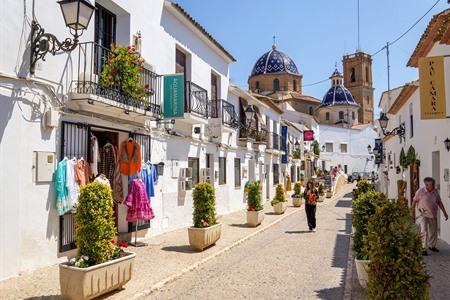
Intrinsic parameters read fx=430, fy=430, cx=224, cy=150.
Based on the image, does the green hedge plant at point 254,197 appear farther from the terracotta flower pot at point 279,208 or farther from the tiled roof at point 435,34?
the tiled roof at point 435,34

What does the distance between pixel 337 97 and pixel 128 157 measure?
63230mm

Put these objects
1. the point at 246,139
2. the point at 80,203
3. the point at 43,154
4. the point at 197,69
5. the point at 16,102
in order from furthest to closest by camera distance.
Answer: the point at 246,139 < the point at 197,69 < the point at 43,154 < the point at 16,102 < the point at 80,203

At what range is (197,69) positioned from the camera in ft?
47.2

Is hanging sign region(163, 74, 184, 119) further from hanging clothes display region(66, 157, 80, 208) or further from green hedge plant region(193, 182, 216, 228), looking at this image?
hanging clothes display region(66, 157, 80, 208)

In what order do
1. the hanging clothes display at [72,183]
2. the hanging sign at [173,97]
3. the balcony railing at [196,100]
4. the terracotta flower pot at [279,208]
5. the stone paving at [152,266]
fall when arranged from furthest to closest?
the terracotta flower pot at [279,208] < the balcony railing at [196,100] < the hanging sign at [173,97] < the hanging clothes display at [72,183] < the stone paving at [152,266]

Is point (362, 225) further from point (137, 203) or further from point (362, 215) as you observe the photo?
point (137, 203)

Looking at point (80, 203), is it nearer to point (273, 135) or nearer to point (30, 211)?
point (30, 211)

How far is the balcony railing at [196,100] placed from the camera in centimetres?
1263

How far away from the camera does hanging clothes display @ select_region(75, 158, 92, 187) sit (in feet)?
26.1

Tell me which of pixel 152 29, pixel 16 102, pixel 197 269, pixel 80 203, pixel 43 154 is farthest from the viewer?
pixel 152 29

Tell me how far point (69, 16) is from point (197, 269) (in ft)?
16.1

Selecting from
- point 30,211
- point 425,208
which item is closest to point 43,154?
point 30,211

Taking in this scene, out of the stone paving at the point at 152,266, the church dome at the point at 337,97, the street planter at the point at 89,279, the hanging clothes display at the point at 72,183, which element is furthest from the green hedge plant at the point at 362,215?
the church dome at the point at 337,97

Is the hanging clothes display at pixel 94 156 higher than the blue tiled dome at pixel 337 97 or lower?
lower
